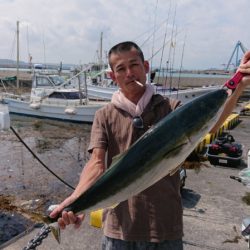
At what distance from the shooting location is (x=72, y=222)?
2.36 metres

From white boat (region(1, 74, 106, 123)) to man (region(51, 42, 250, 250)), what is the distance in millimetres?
19831

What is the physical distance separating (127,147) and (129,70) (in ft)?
1.76

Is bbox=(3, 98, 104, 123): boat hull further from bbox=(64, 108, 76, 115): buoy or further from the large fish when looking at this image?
the large fish

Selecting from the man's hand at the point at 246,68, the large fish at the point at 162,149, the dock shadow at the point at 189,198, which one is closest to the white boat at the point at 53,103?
the dock shadow at the point at 189,198

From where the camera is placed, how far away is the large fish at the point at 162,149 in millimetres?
2012

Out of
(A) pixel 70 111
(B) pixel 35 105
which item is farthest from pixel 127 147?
(B) pixel 35 105

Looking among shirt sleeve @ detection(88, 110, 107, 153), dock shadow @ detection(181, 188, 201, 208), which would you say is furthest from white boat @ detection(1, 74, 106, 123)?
shirt sleeve @ detection(88, 110, 107, 153)

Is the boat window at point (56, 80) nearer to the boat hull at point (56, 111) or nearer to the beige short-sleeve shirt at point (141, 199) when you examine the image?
the boat hull at point (56, 111)

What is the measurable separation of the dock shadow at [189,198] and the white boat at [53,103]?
15.5 m

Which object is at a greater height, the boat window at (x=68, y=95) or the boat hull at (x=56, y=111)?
the boat window at (x=68, y=95)

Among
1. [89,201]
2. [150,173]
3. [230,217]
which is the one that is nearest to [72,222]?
[89,201]

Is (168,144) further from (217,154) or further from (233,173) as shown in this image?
(217,154)

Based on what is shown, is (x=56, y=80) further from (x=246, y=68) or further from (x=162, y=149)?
(x=162, y=149)

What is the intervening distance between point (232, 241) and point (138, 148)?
378cm
